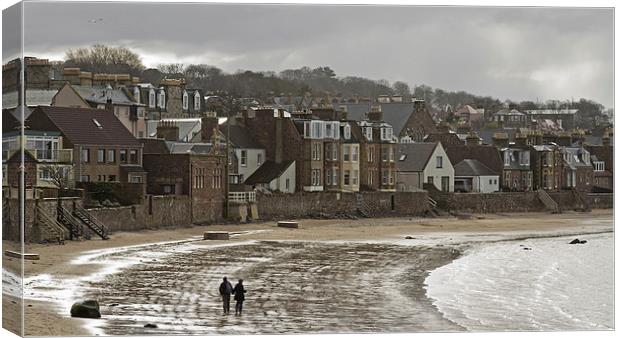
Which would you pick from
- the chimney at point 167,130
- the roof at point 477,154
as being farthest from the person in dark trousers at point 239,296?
the roof at point 477,154

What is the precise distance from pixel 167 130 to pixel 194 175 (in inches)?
207

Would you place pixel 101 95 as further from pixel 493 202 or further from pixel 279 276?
pixel 493 202

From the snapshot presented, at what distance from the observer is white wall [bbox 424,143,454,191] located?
42.2 meters

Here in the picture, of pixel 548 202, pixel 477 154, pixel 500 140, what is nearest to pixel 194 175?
pixel 500 140

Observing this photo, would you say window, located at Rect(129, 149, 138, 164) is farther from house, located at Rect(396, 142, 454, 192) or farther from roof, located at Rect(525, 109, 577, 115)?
roof, located at Rect(525, 109, 577, 115)

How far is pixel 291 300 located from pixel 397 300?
7.15ft

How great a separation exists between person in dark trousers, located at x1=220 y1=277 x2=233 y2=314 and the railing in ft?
20.4

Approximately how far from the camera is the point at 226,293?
29062 millimetres

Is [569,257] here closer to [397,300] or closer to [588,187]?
[588,187]

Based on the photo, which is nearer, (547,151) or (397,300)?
(397,300)

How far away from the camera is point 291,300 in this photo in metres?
29.9

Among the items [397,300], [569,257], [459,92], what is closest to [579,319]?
[397,300]

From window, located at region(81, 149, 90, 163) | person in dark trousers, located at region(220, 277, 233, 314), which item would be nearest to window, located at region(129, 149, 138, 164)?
window, located at region(81, 149, 90, 163)

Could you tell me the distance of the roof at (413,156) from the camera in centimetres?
4122
